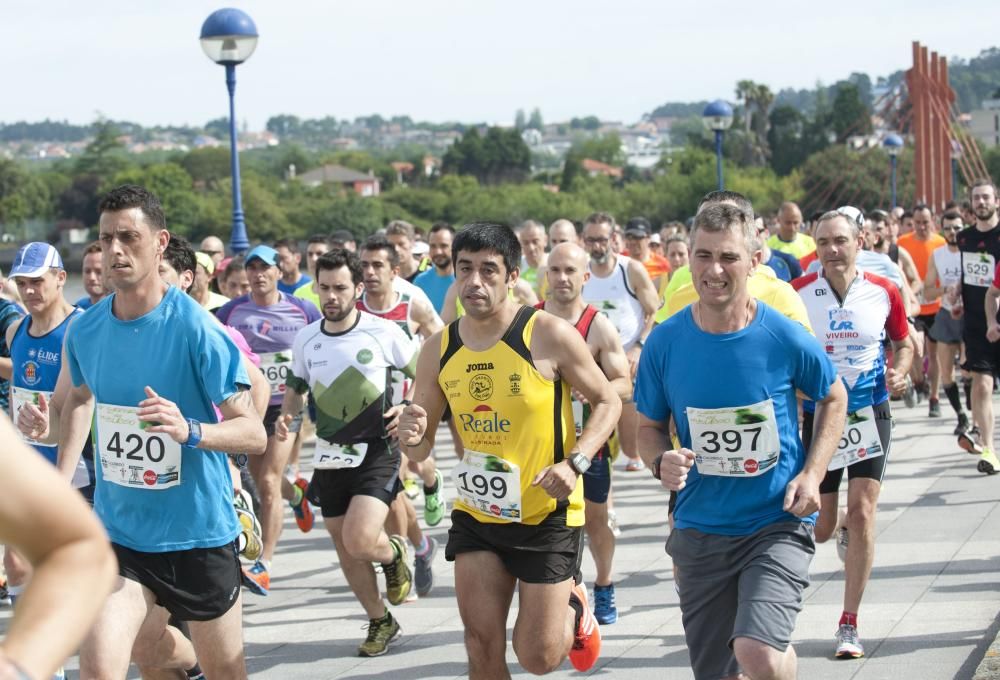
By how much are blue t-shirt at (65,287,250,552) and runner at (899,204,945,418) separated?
33.0 feet

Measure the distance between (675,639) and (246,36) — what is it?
8.51 meters

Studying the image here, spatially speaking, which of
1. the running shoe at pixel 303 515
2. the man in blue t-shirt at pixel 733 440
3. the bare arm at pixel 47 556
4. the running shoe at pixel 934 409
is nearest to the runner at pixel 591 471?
the man in blue t-shirt at pixel 733 440

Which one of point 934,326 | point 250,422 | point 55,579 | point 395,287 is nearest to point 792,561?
point 250,422

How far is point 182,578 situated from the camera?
5145 mm

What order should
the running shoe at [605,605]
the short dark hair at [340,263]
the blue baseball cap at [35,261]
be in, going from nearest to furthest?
1. the blue baseball cap at [35,261]
2. the running shoe at [605,605]
3. the short dark hair at [340,263]

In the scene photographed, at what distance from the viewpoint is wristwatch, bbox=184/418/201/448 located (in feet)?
16.1

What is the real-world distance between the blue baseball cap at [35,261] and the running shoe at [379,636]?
7.55 feet

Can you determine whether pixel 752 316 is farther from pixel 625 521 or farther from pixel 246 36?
pixel 246 36

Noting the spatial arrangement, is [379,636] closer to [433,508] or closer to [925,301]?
[433,508]

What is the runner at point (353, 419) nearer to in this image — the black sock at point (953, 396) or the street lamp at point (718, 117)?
the black sock at point (953, 396)

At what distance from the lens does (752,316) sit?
5074 millimetres

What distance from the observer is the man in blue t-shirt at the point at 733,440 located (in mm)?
4926

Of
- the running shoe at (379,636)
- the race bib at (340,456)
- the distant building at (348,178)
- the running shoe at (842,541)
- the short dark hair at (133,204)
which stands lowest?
the distant building at (348,178)

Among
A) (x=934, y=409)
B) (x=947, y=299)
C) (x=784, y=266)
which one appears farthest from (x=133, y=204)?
(x=934, y=409)
